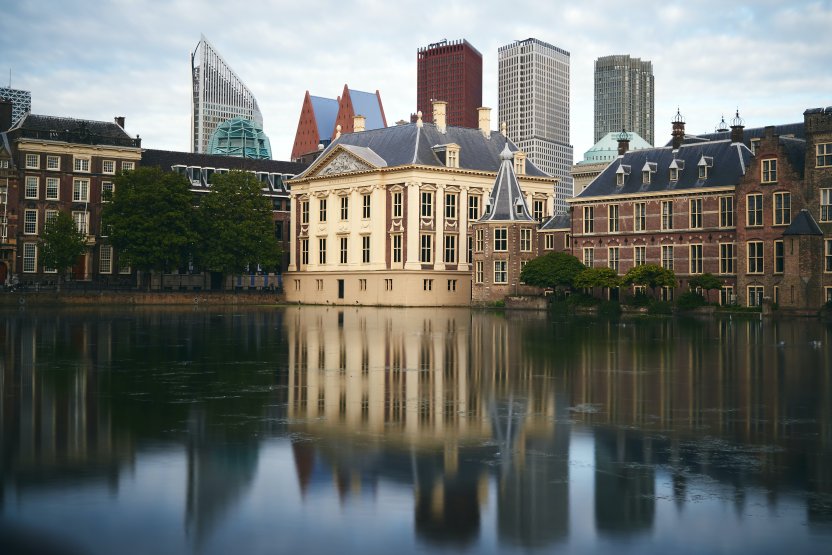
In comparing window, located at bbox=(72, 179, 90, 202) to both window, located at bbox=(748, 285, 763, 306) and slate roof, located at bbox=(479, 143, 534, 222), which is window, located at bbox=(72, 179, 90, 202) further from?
window, located at bbox=(748, 285, 763, 306)

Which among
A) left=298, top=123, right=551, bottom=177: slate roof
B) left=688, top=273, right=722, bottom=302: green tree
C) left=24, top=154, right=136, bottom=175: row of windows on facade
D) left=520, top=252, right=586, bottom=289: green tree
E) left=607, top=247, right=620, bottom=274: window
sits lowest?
left=688, top=273, right=722, bottom=302: green tree

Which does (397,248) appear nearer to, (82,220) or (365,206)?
(365,206)

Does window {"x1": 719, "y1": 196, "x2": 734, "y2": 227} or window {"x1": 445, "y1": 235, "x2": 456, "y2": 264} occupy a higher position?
window {"x1": 719, "y1": 196, "x2": 734, "y2": 227}

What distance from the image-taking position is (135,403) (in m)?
19.7

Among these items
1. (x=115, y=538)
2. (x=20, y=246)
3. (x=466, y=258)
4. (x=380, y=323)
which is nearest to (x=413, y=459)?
(x=115, y=538)

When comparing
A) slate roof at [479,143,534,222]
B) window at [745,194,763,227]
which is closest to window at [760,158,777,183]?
window at [745,194,763,227]

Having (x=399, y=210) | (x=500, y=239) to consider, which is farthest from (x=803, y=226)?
(x=399, y=210)

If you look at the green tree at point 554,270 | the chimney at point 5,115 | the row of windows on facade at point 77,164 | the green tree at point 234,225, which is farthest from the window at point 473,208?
the chimney at point 5,115

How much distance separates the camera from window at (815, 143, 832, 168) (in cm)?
6512

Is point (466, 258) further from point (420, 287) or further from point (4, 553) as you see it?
point (4, 553)

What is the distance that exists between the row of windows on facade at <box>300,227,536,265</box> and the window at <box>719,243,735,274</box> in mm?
18536

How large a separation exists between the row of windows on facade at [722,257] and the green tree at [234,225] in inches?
1276

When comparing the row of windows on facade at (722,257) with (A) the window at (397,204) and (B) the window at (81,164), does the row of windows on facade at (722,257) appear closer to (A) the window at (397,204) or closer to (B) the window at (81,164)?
(A) the window at (397,204)

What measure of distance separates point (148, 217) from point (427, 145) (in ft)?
88.4
